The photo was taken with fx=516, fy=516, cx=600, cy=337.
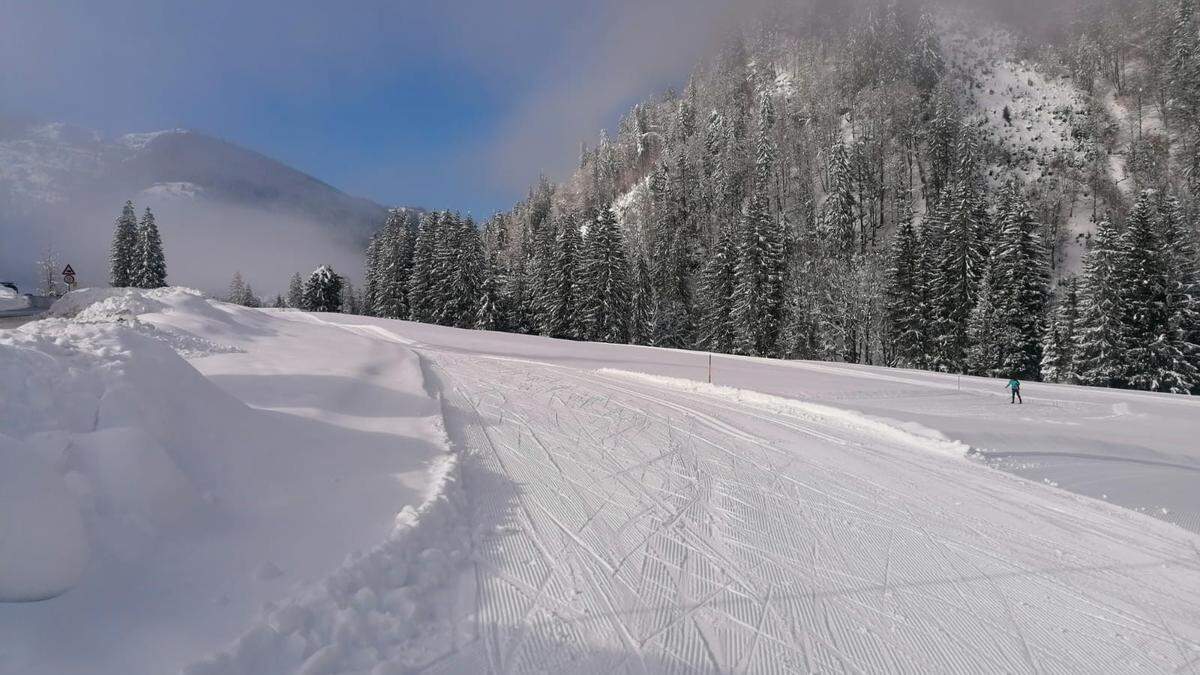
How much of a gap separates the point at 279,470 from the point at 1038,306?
41.2 meters

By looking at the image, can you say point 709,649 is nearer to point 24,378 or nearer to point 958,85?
point 24,378

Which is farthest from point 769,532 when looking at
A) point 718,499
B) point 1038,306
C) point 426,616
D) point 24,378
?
point 1038,306

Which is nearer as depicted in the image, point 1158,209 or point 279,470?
point 279,470

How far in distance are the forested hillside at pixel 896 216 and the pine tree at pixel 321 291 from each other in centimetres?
396

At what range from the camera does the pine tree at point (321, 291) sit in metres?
57.3

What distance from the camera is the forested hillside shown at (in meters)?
31.1

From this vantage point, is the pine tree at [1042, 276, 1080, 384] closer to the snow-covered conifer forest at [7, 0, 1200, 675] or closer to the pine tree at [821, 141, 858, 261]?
the snow-covered conifer forest at [7, 0, 1200, 675]

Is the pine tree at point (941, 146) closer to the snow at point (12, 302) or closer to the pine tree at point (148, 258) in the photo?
the snow at point (12, 302)

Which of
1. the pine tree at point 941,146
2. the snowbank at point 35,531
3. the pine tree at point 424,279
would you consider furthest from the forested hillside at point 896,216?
the snowbank at point 35,531

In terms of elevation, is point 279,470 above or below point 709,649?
above

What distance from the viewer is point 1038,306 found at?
3247cm

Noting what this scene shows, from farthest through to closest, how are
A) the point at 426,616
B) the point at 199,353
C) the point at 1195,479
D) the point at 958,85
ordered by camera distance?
the point at 958,85
the point at 199,353
the point at 1195,479
the point at 426,616

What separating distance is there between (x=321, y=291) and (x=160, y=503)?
60.4m

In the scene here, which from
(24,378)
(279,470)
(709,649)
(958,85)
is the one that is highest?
(958,85)
